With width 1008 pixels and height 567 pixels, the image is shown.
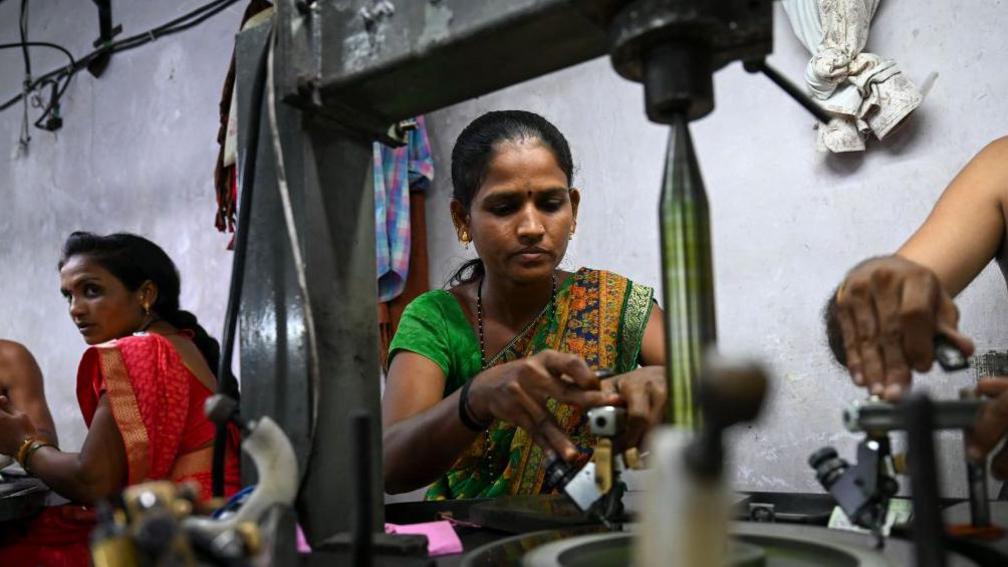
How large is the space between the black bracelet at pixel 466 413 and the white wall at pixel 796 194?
2.88 ft

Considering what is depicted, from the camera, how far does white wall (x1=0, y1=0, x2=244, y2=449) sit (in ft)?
11.4

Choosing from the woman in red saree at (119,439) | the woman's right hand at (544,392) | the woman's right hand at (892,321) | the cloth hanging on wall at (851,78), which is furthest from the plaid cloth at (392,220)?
the woman's right hand at (892,321)

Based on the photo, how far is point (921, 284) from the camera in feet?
2.48

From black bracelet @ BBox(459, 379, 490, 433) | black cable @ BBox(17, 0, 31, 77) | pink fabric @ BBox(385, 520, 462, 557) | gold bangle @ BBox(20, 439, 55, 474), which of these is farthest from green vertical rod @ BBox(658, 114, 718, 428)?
black cable @ BBox(17, 0, 31, 77)

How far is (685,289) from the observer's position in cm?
50

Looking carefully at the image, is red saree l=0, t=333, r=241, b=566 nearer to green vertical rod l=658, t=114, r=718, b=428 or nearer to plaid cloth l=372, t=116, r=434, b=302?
plaid cloth l=372, t=116, r=434, b=302

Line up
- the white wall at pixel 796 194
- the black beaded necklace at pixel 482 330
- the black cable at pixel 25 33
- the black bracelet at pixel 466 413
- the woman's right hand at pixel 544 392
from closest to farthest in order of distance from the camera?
1. the woman's right hand at pixel 544 392
2. the black bracelet at pixel 466 413
3. the black beaded necklace at pixel 482 330
4. the white wall at pixel 796 194
5. the black cable at pixel 25 33

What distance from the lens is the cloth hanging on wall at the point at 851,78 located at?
1771 mm

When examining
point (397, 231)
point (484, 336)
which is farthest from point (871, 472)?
point (397, 231)

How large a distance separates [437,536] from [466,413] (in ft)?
1.50

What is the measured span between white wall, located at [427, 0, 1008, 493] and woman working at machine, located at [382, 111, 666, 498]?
53 cm

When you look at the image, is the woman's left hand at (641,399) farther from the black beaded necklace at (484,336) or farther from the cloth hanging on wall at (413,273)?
the cloth hanging on wall at (413,273)

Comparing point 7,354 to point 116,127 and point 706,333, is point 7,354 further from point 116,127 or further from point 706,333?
point 706,333

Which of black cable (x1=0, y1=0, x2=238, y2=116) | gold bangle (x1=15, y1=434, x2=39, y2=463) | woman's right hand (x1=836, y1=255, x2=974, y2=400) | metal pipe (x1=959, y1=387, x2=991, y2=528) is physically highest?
black cable (x1=0, y1=0, x2=238, y2=116)
